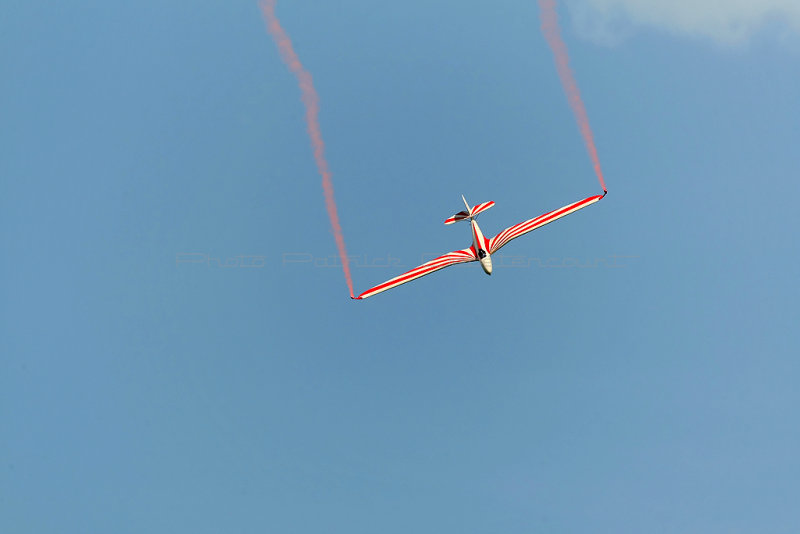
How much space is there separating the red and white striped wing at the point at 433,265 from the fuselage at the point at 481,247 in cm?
139

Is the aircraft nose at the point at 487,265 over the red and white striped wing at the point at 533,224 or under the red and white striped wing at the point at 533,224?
under

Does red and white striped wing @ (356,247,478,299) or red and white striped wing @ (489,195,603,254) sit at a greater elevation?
red and white striped wing @ (489,195,603,254)

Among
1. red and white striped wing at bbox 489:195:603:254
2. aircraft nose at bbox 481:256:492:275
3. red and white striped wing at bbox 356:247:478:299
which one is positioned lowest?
aircraft nose at bbox 481:256:492:275

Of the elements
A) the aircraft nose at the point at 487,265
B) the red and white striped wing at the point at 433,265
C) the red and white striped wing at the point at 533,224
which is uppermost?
the red and white striped wing at the point at 533,224

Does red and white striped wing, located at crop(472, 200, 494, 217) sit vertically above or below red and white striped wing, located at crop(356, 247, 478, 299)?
above

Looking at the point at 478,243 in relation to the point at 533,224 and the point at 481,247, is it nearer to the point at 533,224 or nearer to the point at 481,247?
the point at 481,247

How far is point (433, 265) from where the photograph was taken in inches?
4788

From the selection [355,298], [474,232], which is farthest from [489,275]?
[355,298]

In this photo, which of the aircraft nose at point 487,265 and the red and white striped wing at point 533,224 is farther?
the red and white striped wing at point 533,224

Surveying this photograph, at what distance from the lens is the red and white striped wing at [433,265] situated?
119250mm

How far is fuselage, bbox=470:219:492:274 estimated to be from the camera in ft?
382

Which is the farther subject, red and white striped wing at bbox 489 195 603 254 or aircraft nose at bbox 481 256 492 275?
red and white striped wing at bbox 489 195 603 254

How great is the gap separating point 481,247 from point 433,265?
7772 mm

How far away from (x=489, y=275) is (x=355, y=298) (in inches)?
758
